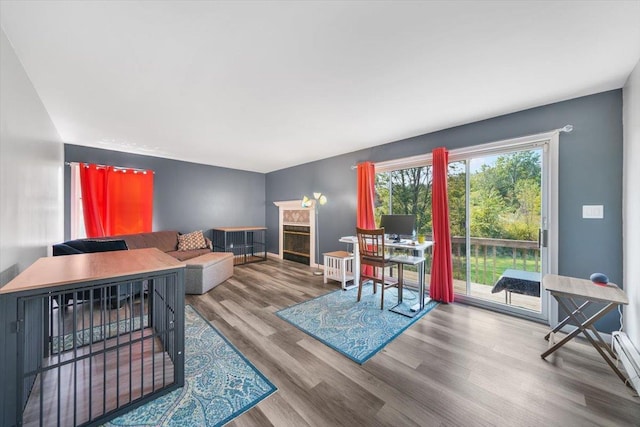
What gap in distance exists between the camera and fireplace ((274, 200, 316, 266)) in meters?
5.22

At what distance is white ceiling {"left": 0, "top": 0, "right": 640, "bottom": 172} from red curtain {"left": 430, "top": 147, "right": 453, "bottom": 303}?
1.84 feet

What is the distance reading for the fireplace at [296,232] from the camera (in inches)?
205

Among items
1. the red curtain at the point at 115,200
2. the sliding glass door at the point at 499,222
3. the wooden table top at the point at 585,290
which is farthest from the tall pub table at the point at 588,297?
the red curtain at the point at 115,200

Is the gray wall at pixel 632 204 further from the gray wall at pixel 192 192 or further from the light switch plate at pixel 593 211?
the gray wall at pixel 192 192

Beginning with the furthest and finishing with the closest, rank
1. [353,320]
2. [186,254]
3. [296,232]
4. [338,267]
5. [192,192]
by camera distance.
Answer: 1. [296,232]
2. [192,192]
3. [186,254]
4. [338,267]
5. [353,320]

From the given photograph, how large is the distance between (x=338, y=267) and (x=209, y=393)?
257 centimetres

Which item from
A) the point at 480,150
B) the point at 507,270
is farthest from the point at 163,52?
the point at 507,270

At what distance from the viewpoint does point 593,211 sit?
223cm

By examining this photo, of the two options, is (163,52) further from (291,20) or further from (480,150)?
(480,150)

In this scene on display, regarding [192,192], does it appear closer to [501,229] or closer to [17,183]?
[17,183]

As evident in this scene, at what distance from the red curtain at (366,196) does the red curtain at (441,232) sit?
1017 millimetres

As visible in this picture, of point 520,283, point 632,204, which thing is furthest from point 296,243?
point 632,204

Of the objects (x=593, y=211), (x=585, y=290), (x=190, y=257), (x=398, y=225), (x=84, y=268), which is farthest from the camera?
(x=190, y=257)

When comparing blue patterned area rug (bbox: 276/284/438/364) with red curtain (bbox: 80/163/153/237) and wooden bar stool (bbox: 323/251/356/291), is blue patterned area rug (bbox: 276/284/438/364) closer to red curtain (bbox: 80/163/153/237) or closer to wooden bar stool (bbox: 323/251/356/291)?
wooden bar stool (bbox: 323/251/356/291)
